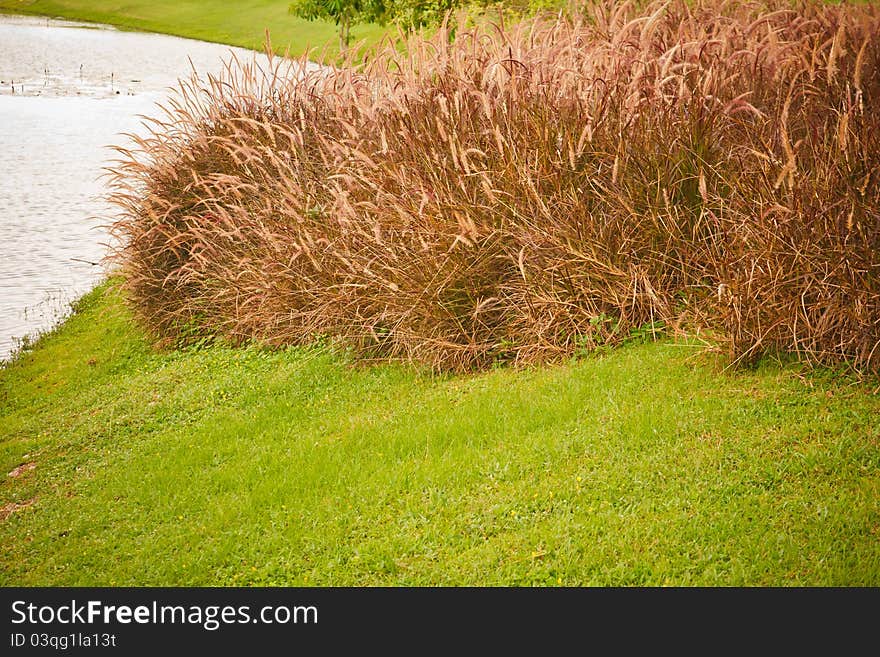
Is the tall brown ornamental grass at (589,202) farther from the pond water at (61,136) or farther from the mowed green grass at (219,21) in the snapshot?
the mowed green grass at (219,21)

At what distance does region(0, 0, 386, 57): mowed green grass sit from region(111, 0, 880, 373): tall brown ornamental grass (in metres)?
19.5

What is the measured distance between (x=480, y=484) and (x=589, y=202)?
2177mm

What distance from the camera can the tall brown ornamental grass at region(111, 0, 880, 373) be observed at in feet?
13.8

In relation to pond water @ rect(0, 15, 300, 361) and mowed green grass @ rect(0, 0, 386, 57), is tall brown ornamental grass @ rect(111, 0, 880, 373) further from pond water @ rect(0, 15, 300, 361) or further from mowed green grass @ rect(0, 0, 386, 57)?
mowed green grass @ rect(0, 0, 386, 57)

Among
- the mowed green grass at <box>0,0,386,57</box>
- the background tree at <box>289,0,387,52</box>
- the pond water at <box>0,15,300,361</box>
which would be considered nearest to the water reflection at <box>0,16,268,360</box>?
the pond water at <box>0,15,300,361</box>

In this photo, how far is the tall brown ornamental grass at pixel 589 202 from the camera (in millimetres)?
4215

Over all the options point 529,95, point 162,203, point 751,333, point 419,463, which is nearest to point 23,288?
point 162,203

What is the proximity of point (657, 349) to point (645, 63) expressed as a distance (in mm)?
1798

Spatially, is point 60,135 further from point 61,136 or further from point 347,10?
point 347,10

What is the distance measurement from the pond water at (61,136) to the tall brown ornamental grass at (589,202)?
86.3 inches

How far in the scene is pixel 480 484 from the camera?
150 inches

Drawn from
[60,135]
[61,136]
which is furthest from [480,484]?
[60,135]

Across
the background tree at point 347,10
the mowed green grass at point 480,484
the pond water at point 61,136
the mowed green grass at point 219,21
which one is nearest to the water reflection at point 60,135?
the pond water at point 61,136

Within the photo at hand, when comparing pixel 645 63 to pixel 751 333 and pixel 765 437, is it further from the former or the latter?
pixel 765 437
